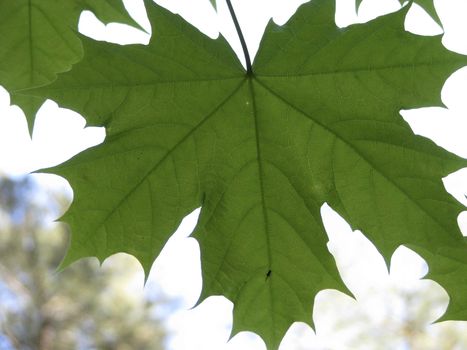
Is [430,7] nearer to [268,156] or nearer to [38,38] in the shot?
[268,156]

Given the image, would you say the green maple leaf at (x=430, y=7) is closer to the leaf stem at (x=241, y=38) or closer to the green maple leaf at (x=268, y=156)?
the green maple leaf at (x=268, y=156)

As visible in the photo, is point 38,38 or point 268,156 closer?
point 268,156

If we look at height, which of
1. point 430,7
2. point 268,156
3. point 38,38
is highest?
point 430,7

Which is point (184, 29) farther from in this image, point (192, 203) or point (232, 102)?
point (192, 203)

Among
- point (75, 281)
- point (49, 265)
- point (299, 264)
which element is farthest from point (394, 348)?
point (299, 264)

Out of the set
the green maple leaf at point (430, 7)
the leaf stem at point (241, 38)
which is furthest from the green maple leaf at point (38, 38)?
the green maple leaf at point (430, 7)

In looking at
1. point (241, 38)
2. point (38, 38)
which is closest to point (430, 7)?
point (241, 38)

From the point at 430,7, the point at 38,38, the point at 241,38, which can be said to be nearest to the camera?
the point at 241,38
